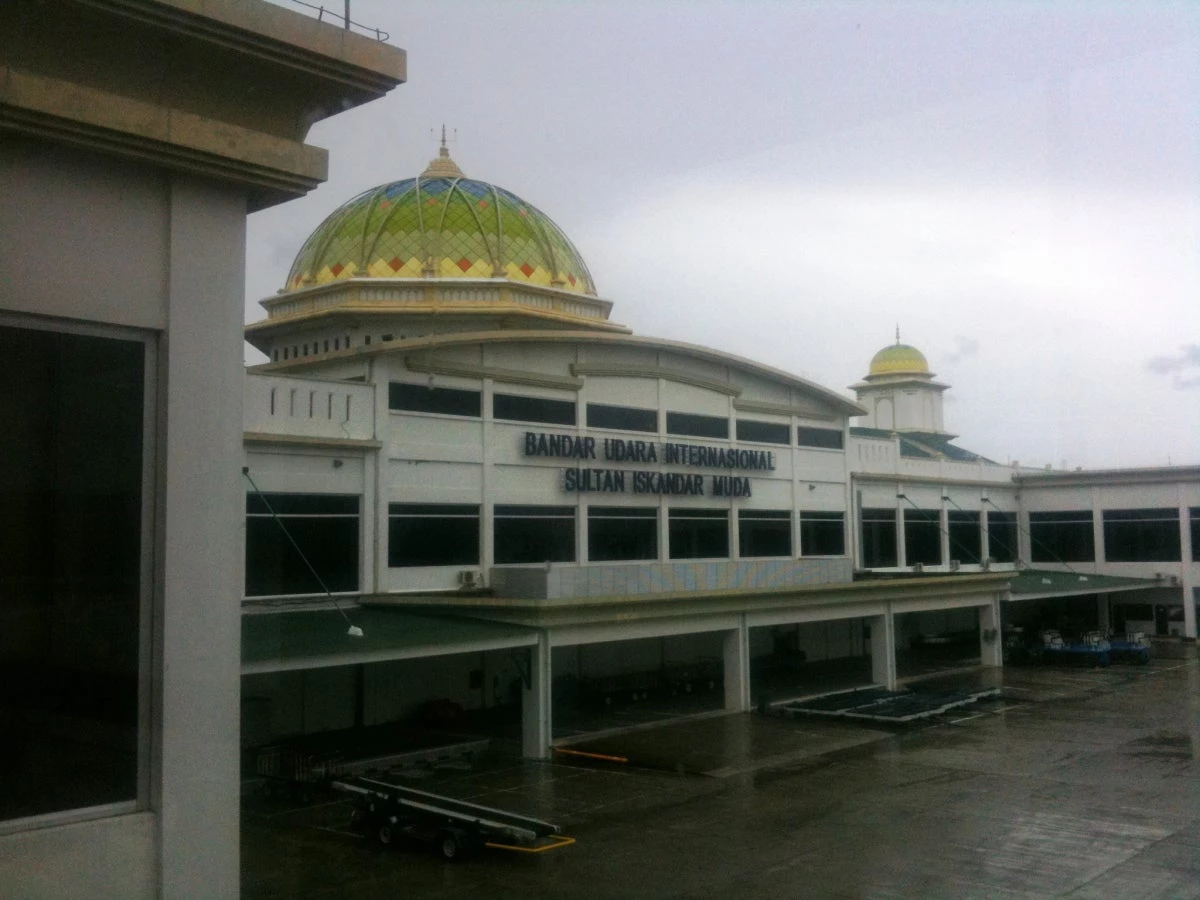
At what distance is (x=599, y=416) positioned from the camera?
32.5 meters

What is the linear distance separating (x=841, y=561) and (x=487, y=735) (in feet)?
42.7

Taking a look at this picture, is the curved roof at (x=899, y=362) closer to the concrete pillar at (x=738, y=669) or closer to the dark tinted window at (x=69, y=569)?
the concrete pillar at (x=738, y=669)

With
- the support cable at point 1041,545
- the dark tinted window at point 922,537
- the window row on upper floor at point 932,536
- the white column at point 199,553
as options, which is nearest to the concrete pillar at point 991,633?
the window row on upper floor at point 932,536

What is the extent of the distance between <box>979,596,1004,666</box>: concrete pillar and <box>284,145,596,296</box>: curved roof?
58.6 feet

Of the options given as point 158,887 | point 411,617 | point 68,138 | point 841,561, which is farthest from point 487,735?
point 68,138

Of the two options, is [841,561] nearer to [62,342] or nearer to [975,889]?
[975,889]

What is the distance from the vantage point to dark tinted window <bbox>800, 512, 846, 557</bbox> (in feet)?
130

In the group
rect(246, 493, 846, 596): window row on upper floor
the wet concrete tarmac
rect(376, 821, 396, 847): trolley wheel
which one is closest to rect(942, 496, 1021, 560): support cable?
rect(246, 493, 846, 596): window row on upper floor

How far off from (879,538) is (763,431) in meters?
10.4

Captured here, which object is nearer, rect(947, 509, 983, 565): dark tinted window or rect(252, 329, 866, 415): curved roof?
rect(252, 329, 866, 415): curved roof

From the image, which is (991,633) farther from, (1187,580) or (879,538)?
(1187,580)

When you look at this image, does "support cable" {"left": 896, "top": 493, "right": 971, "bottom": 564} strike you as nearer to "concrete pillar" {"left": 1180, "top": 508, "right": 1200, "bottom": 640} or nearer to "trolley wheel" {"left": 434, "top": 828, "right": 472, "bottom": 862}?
"concrete pillar" {"left": 1180, "top": 508, "right": 1200, "bottom": 640}

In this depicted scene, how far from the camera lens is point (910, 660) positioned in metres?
43.7

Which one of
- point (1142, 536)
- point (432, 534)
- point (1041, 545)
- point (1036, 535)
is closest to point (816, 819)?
point (432, 534)
